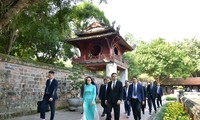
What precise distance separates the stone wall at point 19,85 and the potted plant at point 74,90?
1.53 m

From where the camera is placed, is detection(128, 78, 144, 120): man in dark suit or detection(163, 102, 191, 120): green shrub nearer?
detection(163, 102, 191, 120): green shrub

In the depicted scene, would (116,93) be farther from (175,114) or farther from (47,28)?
(47,28)

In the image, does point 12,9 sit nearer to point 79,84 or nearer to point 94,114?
point 94,114

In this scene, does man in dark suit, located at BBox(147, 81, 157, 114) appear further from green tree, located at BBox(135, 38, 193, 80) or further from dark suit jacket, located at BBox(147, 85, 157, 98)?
green tree, located at BBox(135, 38, 193, 80)

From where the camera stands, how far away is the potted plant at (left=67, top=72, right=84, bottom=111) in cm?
1225

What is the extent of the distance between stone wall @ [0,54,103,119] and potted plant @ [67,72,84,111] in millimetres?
1531

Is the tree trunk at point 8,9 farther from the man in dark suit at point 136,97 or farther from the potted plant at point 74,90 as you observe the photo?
the potted plant at point 74,90

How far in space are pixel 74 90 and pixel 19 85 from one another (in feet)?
15.0

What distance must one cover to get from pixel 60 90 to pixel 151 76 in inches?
1385

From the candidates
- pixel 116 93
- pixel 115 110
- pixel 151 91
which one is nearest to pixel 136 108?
pixel 115 110

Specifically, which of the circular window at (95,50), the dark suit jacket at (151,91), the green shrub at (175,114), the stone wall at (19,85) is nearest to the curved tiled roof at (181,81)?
the circular window at (95,50)

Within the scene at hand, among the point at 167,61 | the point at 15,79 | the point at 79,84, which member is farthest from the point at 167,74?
the point at 15,79

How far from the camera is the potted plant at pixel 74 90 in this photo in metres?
12.2

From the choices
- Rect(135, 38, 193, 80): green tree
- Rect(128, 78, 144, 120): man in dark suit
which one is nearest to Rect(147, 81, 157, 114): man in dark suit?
Rect(128, 78, 144, 120): man in dark suit
